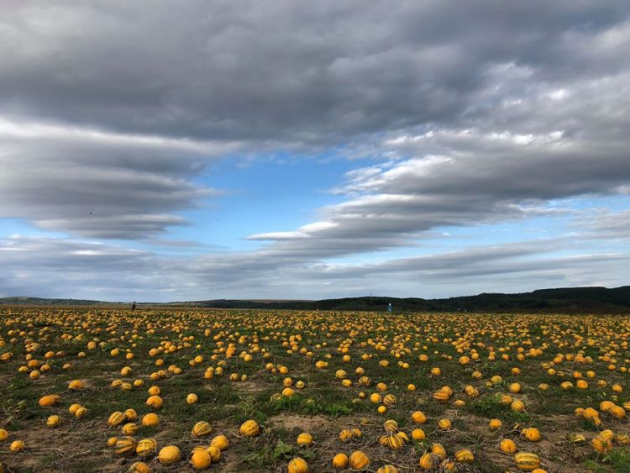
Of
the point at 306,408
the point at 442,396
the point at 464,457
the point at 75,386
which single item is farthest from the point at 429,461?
the point at 75,386

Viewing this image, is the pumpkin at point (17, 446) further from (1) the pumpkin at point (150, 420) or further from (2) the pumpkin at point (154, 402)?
(2) the pumpkin at point (154, 402)

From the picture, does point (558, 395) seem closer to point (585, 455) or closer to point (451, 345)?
point (585, 455)

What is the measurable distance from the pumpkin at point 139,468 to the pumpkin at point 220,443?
3.35ft

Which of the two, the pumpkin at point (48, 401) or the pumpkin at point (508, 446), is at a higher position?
the pumpkin at point (48, 401)

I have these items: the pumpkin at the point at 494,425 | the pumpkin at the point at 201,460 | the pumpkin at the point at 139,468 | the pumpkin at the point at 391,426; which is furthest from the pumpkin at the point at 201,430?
the pumpkin at the point at 494,425

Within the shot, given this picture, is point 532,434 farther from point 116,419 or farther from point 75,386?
point 75,386

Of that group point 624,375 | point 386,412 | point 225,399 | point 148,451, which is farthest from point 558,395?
point 148,451

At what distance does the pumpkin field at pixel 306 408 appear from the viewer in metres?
6.61

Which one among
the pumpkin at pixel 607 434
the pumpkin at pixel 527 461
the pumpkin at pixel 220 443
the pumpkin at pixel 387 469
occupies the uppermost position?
the pumpkin at pixel 220 443

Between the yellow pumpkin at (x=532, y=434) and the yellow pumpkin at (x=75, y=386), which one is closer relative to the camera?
the yellow pumpkin at (x=532, y=434)

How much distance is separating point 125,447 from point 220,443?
153cm

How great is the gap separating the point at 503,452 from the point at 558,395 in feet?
14.7

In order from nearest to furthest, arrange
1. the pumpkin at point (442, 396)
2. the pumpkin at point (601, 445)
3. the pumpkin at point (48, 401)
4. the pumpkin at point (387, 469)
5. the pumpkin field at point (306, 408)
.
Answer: the pumpkin at point (387, 469) → the pumpkin field at point (306, 408) → the pumpkin at point (601, 445) → the pumpkin at point (48, 401) → the pumpkin at point (442, 396)

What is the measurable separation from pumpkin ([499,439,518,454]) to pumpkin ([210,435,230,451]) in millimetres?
4571
